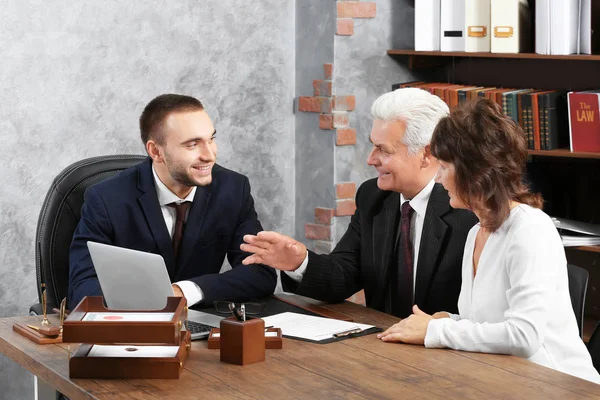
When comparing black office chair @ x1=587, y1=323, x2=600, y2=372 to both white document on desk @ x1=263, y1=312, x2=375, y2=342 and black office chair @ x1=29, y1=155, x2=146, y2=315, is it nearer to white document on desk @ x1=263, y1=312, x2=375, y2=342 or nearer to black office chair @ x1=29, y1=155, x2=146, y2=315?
white document on desk @ x1=263, y1=312, x2=375, y2=342

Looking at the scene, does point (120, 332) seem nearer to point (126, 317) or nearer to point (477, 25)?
point (126, 317)

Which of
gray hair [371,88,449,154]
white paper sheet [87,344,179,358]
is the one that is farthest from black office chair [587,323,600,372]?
white paper sheet [87,344,179,358]

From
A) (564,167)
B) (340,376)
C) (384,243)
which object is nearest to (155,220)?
(384,243)

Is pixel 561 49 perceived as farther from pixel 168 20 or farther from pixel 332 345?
pixel 332 345

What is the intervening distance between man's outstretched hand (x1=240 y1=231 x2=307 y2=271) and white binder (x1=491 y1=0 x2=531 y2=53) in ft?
5.11

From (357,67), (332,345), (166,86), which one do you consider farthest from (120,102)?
(332,345)

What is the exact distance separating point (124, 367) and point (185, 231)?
0.93 meters

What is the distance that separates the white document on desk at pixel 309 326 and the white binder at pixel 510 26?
1783mm

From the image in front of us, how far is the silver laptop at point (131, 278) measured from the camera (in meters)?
2.11

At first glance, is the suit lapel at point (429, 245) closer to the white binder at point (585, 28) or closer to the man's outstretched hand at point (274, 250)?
the man's outstretched hand at point (274, 250)

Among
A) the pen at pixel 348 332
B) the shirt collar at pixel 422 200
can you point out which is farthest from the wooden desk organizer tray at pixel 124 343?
the shirt collar at pixel 422 200

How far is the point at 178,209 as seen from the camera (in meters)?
2.85

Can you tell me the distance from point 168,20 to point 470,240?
1.99m

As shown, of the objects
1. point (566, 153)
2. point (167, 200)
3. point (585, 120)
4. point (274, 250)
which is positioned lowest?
point (274, 250)
